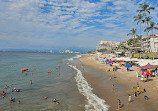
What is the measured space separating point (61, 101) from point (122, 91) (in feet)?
29.1

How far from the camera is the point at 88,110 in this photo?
1301 centimetres

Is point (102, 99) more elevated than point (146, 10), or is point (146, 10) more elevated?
point (146, 10)

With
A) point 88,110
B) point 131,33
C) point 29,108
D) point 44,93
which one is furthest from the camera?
point 131,33

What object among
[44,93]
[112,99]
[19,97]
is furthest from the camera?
[44,93]

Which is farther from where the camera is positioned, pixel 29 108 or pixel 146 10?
pixel 146 10

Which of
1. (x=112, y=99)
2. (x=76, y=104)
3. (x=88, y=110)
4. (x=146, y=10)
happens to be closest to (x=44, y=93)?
(x=76, y=104)

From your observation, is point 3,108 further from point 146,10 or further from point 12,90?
point 146,10

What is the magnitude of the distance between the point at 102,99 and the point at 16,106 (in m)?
10.6

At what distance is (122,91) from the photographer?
17.7 meters

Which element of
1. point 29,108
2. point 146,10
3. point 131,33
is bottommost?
point 29,108

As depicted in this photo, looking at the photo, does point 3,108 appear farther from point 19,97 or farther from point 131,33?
point 131,33

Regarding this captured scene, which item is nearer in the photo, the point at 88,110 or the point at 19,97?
the point at 88,110

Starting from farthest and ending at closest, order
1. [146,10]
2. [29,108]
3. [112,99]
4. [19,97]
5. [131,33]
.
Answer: [131,33] < [146,10] < [19,97] < [112,99] < [29,108]

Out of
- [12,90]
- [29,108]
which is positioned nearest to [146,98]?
[29,108]
